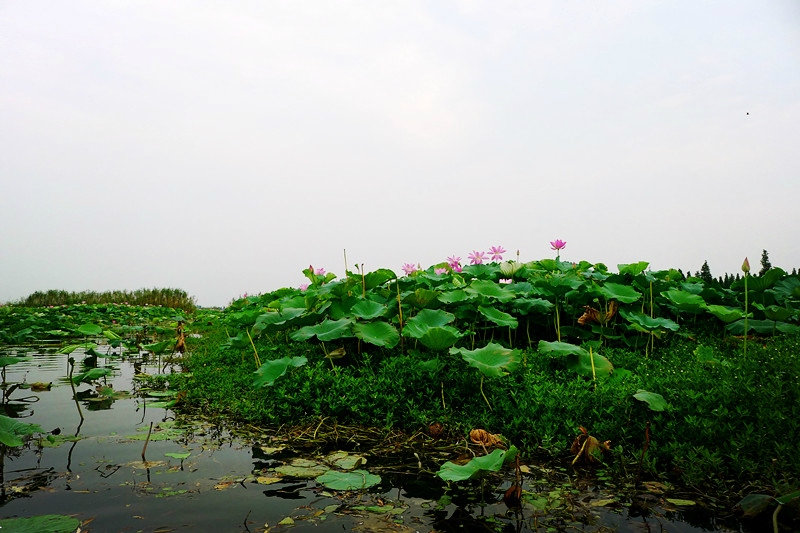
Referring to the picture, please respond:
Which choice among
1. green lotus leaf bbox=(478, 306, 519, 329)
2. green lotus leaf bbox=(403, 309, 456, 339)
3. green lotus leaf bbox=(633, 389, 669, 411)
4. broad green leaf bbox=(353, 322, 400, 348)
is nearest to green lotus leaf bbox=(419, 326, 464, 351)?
green lotus leaf bbox=(403, 309, 456, 339)

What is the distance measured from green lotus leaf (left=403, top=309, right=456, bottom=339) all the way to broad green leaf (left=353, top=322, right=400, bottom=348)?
12 centimetres

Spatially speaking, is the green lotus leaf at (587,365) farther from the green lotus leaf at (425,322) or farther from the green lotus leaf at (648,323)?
the green lotus leaf at (425,322)

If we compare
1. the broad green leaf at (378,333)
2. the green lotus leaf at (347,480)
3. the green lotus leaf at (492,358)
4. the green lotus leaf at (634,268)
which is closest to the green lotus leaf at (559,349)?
the green lotus leaf at (492,358)

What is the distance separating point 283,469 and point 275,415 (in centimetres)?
104

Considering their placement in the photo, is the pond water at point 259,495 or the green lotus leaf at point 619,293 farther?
the green lotus leaf at point 619,293

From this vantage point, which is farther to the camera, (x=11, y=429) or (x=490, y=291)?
(x=490, y=291)

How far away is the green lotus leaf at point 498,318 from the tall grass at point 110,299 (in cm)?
1670

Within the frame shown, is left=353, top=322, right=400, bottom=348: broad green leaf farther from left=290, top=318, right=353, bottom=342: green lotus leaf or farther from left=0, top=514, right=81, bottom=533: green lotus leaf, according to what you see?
left=0, top=514, right=81, bottom=533: green lotus leaf

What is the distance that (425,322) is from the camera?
12.4ft

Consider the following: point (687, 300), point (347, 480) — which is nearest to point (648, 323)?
point (687, 300)

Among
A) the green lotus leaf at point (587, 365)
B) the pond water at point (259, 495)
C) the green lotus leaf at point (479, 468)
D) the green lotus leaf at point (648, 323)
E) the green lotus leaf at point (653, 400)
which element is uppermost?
the green lotus leaf at point (648, 323)

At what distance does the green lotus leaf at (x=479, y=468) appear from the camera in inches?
73.9

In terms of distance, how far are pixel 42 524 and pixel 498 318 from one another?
126 inches

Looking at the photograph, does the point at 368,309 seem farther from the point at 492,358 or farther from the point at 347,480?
the point at 347,480
